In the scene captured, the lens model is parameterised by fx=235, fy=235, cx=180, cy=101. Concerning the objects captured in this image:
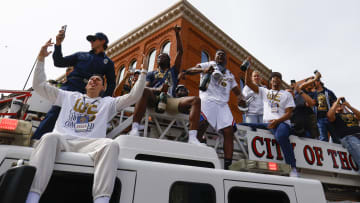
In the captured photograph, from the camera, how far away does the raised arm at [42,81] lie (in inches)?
101

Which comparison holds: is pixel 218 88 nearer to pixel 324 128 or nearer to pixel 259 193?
pixel 259 193

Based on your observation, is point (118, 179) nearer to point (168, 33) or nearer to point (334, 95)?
A: point (334, 95)

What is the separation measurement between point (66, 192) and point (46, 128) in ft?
4.40

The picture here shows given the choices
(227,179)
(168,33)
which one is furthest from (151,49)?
(227,179)

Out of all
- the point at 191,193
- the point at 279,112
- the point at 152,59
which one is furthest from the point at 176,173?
the point at 152,59

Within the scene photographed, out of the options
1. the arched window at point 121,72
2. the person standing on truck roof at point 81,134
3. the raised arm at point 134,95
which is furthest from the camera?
the arched window at point 121,72

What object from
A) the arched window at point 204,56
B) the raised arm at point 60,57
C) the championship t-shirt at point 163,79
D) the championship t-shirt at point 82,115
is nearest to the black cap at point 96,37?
the raised arm at point 60,57

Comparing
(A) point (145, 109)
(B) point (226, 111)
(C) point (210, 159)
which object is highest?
(B) point (226, 111)

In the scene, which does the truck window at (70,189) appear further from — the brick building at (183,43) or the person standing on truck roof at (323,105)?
the brick building at (183,43)

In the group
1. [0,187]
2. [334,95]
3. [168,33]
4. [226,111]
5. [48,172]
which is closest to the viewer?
[0,187]

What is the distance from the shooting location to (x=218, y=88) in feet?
13.0

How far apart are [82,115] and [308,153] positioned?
357cm

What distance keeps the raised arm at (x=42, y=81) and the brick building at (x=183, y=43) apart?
9828 mm

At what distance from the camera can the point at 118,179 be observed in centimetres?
178
